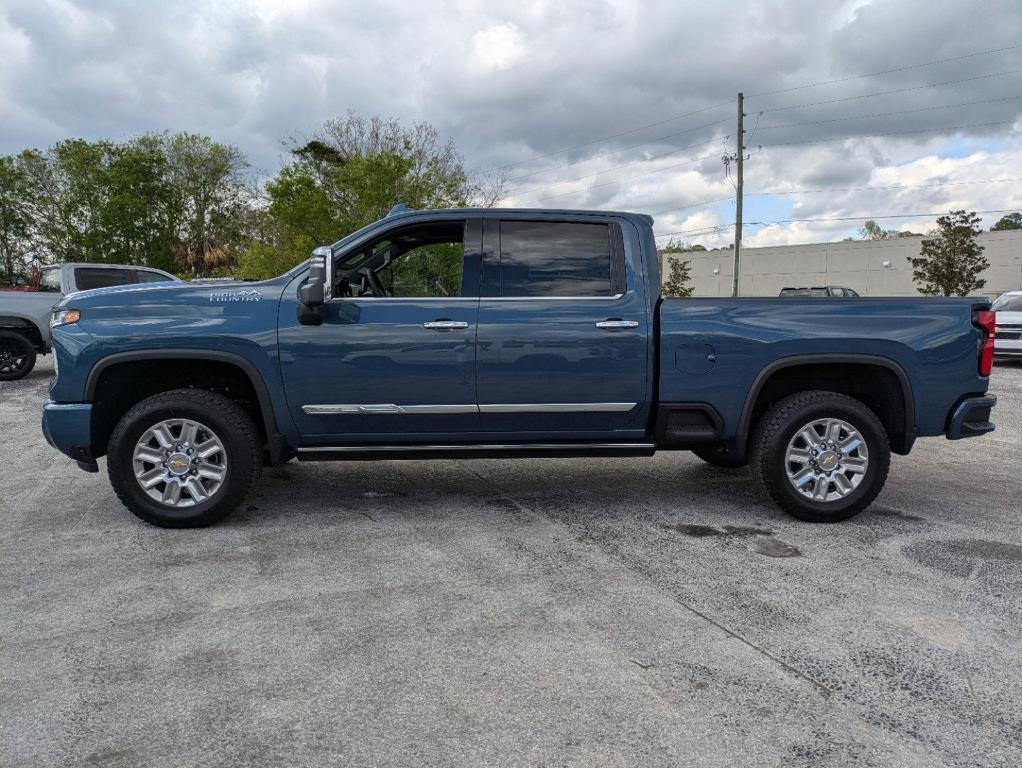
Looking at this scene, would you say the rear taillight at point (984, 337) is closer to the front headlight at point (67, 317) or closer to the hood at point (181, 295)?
the hood at point (181, 295)

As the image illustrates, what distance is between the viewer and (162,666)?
301 centimetres

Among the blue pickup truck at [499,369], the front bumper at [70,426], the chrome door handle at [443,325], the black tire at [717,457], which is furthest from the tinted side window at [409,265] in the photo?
the black tire at [717,457]

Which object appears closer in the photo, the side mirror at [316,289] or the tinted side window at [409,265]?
the side mirror at [316,289]

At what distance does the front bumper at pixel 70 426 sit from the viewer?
15.2ft

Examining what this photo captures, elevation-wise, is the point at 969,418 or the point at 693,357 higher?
the point at 693,357

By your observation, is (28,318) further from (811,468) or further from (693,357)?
(811,468)

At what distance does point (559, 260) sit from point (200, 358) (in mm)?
2292

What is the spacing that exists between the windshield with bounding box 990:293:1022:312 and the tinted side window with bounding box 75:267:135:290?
15931mm

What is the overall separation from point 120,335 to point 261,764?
309 centimetres

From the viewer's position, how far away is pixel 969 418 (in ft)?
16.0

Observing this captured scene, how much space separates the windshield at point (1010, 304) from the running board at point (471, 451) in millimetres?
13132

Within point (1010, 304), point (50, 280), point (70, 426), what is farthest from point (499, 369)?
point (1010, 304)

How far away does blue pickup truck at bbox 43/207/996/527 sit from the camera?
466 centimetres

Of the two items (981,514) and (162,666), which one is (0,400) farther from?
(981,514)
